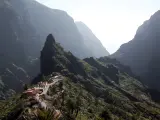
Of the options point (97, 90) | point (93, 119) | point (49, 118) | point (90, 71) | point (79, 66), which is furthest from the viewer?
point (90, 71)

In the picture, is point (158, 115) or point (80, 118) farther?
point (158, 115)

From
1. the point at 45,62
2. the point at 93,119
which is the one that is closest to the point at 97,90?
the point at 45,62

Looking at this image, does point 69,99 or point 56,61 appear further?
point 56,61

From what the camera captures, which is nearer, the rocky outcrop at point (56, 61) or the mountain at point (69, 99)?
the mountain at point (69, 99)

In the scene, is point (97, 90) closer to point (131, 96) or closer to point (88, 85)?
point (88, 85)

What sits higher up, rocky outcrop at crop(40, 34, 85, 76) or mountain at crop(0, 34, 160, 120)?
rocky outcrop at crop(40, 34, 85, 76)

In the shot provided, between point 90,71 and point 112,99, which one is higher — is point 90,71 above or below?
above

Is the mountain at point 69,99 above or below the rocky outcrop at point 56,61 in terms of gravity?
below

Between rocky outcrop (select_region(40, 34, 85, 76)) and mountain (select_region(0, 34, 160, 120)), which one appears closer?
mountain (select_region(0, 34, 160, 120))
